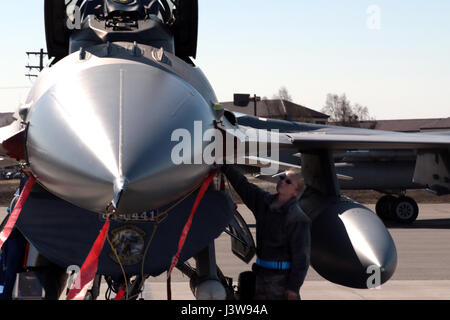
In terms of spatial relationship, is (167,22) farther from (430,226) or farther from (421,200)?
(421,200)

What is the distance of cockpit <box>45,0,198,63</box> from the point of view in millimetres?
4781

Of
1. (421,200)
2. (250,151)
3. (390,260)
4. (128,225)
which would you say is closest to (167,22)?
(250,151)

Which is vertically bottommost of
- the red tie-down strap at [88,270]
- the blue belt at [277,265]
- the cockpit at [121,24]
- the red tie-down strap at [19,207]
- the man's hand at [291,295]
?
the man's hand at [291,295]

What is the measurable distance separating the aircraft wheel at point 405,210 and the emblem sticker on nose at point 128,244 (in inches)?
599

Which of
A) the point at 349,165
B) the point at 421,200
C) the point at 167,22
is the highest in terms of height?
the point at 167,22

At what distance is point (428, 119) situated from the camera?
91000 millimetres

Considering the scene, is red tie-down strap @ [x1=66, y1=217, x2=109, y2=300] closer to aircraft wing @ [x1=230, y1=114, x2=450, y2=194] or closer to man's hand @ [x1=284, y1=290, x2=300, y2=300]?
man's hand @ [x1=284, y1=290, x2=300, y2=300]

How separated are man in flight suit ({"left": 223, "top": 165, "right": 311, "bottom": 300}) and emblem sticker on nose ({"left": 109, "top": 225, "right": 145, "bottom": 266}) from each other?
768 mm

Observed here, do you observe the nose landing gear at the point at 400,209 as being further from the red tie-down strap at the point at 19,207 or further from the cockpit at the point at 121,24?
the red tie-down strap at the point at 19,207

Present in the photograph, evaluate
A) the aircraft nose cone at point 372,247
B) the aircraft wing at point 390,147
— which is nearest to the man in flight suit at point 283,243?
the aircraft wing at point 390,147

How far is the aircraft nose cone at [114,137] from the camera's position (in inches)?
120

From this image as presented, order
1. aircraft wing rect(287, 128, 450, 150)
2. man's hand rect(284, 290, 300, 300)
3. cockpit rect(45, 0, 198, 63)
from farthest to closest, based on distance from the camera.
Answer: aircraft wing rect(287, 128, 450, 150) < cockpit rect(45, 0, 198, 63) < man's hand rect(284, 290, 300, 300)

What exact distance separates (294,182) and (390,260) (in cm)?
146

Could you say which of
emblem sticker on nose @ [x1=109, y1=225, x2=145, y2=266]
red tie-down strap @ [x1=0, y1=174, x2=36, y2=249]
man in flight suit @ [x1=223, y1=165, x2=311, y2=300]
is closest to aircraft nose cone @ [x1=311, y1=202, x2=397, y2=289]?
man in flight suit @ [x1=223, y1=165, x2=311, y2=300]
